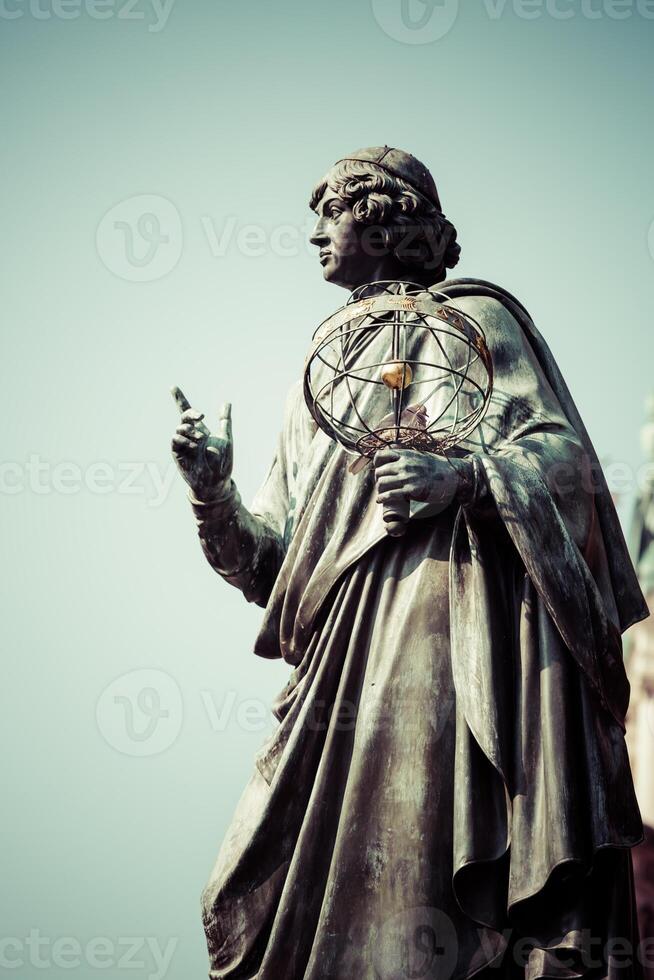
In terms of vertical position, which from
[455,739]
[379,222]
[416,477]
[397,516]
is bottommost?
[455,739]

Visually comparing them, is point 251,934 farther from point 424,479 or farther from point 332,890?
point 424,479

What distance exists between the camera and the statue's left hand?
6.73 metres

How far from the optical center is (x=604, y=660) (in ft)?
22.5

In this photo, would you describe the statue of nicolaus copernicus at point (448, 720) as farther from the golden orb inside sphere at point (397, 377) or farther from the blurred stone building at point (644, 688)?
the blurred stone building at point (644, 688)

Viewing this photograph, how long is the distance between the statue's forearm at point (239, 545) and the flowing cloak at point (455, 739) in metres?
0.38

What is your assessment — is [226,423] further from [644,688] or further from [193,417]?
[644,688]

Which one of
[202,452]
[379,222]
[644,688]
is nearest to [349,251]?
[379,222]

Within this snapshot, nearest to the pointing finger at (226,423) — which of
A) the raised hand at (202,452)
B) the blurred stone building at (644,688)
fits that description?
the raised hand at (202,452)

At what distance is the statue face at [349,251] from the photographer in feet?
27.1

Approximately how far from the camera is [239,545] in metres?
7.92

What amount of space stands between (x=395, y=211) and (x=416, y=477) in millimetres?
2004

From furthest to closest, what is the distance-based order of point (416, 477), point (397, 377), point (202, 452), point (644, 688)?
1. point (644, 688)
2. point (202, 452)
3. point (397, 377)
4. point (416, 477)

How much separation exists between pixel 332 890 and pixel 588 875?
1023 millimetres

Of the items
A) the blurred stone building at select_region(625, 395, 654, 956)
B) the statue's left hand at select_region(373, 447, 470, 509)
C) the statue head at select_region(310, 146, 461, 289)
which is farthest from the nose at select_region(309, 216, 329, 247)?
the blurred stone building at select_region(625, 395, 654, 956)
